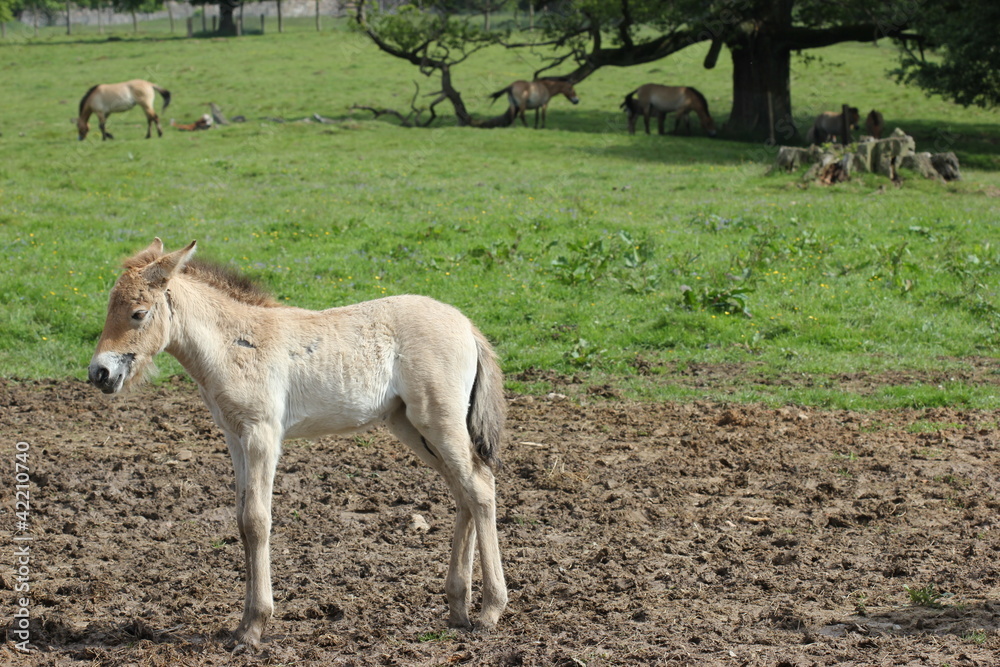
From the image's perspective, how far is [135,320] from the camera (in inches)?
183

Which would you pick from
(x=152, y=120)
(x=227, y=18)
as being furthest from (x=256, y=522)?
(x=227, y=18)

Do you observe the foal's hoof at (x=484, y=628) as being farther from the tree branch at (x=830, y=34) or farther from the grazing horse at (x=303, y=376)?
the tree branch at (x=830, y=34)

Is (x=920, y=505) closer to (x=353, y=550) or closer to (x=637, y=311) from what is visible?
(x=353, y=550)

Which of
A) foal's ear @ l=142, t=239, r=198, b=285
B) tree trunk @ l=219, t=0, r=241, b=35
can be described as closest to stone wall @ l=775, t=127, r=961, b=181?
foal's ear @ l=142, t=239, r=198, b=285

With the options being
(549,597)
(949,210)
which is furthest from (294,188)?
(549,597)

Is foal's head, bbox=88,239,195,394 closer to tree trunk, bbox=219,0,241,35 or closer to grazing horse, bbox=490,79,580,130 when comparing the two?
grazing horse, bbox=490,79,580,130

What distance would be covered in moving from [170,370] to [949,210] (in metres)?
13.9

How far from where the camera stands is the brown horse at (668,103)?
3188 centimetres

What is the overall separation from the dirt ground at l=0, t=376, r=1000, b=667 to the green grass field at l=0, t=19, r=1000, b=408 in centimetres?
140

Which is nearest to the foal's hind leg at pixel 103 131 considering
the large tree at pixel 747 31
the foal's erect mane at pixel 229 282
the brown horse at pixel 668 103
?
the large tree at pixel 747 31

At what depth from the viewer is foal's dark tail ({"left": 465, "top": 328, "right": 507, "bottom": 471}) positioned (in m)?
5.23

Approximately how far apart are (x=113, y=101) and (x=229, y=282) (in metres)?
26.5

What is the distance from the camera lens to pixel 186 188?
1880 cm

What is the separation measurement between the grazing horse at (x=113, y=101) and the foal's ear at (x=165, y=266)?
81.5 feet
